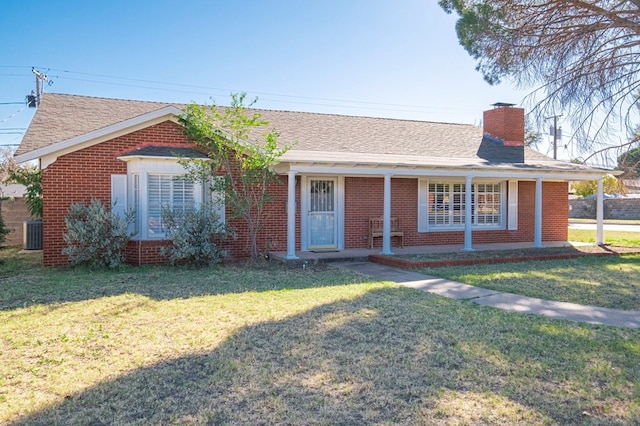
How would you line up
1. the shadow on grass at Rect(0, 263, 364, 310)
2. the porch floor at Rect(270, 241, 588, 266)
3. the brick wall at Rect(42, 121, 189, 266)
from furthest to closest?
1. the porch floor at Rect(270, 241, 588, 266)
2. the brick wall at Rect(42, 121, 189, 266)
3. the shadow on grass at Rect(0, 263, 364, 310)

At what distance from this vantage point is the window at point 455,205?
15.0m

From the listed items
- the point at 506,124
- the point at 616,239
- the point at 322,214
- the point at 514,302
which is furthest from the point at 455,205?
the point at 514,302

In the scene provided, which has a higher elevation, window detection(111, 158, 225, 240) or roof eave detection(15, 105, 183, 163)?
roof eave detection(15, 105, 183, 163)

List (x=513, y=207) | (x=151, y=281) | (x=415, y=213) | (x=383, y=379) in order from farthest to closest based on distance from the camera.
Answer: (x=513, y=207) → (x=415, y=213) → (x=151, y=281) → (x=383, y=379)

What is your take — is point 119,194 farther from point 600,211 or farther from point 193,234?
point 600,211

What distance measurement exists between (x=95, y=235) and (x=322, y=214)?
5.87 metres

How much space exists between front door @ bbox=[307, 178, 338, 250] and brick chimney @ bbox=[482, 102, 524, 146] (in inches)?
291

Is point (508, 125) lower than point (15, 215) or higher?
higher

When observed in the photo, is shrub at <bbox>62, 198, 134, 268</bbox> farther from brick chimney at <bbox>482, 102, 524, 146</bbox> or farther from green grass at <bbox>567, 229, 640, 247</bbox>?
green grass at <bbox>567, 229, 640, 247</bbox>

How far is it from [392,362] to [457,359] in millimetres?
666

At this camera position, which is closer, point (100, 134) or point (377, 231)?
point (100, 134)

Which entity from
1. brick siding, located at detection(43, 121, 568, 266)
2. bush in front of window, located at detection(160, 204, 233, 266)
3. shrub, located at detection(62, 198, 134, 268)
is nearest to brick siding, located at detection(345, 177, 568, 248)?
brick siding, located at detection(43, 121, 568, 266)

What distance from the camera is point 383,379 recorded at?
446 centimetres

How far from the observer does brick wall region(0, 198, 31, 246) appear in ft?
55.6
